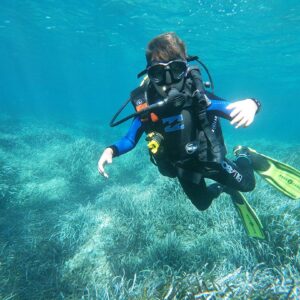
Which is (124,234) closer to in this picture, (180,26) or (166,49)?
(166,49)

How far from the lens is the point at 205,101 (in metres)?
3.67

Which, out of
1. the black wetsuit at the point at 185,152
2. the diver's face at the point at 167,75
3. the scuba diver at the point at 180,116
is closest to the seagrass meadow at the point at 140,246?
the black wetsuit at the point at 185,152

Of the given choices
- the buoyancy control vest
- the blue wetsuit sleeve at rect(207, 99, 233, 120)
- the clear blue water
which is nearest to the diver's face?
the buoyancy control vest

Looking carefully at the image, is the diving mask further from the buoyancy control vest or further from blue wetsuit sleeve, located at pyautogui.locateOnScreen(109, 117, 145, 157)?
blue wetsuit sleeve, located at pyautogui.locateOnScreen(109, 117, 145, 157)

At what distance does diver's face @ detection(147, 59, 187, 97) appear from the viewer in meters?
3.74

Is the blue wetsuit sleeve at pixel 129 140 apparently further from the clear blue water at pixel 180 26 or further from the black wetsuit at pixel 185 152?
the clear blue water at pixel 180 26

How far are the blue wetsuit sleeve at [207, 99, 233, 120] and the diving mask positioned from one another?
2.15ft

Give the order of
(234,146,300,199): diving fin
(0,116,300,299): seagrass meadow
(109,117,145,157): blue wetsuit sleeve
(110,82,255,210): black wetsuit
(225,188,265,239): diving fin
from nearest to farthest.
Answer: (110,82,255,210): black wetsuit
(0,116,300,299): seagrass meadow
(109,117,145,157): blue wetsuit sleeve
(225,188,265,239): diving fin
(234,146,300,199): diving fin

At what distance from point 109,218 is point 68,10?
2436cm

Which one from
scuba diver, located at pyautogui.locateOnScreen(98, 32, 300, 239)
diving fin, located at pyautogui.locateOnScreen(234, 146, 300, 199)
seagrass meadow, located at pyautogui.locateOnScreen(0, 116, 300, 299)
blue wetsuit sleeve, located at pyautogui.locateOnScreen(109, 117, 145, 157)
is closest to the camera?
scuba diver, located at pyautogui.locateOnScreen(98, 32, 300, 239)

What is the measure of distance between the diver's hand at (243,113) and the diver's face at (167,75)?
84 cm

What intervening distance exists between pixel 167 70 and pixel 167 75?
0.07 metres

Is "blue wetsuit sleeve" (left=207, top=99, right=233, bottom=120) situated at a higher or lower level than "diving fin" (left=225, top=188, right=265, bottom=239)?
higher

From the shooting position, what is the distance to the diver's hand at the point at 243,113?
3396 millimetres
